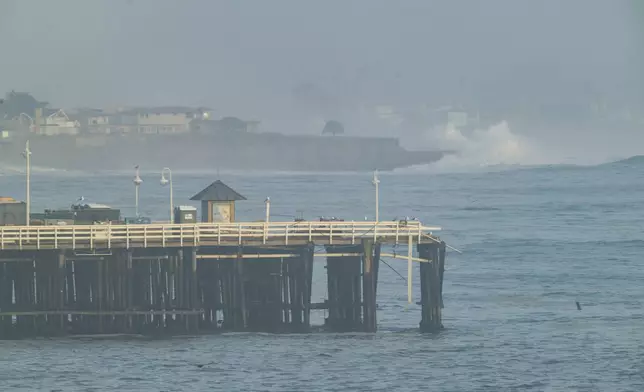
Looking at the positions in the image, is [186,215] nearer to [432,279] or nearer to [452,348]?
[432,279]

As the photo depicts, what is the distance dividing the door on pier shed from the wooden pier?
406 centimetres

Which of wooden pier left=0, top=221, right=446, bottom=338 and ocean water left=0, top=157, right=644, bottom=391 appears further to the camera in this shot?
wooden pier left=0, top=221, right=446, bottom=338

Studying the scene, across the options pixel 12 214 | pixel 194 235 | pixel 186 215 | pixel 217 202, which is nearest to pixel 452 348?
pixel 194 235

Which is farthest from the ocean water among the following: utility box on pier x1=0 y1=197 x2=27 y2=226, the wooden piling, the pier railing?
utility box on pier x1=0 y1=197 x2=27 y2=226

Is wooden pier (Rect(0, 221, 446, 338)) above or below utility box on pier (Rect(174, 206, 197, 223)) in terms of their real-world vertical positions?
below

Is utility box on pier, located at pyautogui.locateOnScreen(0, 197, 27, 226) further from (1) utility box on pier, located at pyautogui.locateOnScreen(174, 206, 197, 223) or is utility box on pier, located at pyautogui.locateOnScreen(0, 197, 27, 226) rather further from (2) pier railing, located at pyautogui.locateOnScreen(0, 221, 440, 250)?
(1) utility box on pier, located at pyautogui.locateOnScreen(174, 206, 197, 223)

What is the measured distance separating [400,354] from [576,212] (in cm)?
9428

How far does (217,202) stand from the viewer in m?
71.8

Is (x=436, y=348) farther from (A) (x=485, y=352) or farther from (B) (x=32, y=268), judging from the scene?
(B) (x=32, y=268)

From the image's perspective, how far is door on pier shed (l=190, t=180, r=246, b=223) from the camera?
235 feet

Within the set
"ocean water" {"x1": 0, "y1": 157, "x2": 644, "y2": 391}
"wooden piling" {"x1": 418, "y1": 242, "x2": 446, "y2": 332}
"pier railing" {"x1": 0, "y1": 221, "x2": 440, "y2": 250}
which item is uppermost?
"pier railing" {"x1": 0, "y1": 221, "x2": 440, "y2": 250}

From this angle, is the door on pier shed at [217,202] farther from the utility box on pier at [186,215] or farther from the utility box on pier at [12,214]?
the utility box on pier at [12,214]

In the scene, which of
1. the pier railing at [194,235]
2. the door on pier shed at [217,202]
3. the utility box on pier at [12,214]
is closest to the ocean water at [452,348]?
the pier railing at [194,235]

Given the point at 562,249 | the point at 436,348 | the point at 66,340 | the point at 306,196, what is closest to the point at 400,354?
the point at 436,348
